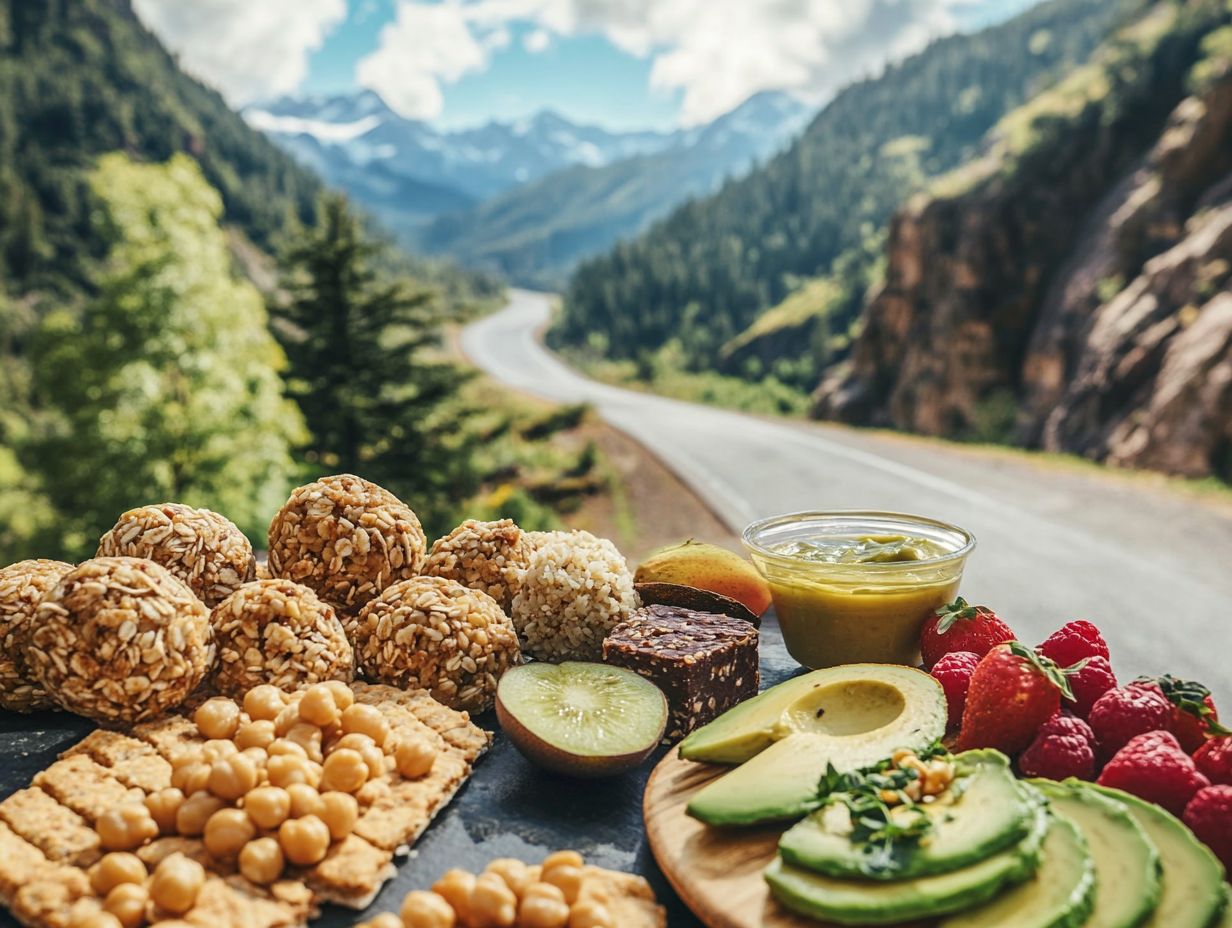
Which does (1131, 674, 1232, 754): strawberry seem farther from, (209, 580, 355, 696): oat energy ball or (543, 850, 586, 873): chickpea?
(209, 580, 355, 696): oat energy ball

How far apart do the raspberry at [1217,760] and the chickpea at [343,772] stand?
2620 millimetres

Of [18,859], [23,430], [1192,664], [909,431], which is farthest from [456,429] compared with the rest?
[23,430]

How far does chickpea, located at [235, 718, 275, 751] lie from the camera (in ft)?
10.2

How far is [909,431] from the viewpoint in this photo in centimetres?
3981

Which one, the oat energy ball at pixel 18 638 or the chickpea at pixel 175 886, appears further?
the oat energy ball at pixel 18 638

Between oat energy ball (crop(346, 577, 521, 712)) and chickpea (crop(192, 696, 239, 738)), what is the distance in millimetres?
649

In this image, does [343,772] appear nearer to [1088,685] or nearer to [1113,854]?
[1113,854]

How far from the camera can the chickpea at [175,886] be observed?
8.09ft

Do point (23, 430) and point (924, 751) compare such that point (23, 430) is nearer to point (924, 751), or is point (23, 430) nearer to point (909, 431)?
point (909, 431)

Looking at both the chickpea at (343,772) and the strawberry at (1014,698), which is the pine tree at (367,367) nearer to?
the chickpea at (343,772)

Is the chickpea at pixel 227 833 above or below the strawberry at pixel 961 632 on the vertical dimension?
below

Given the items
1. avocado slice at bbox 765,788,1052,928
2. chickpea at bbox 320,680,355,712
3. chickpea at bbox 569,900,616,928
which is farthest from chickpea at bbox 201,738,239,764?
avocado slice at bbox 765,788,1052,928

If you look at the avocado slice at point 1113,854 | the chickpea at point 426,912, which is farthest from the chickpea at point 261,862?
the avocado slice at point 1113,854

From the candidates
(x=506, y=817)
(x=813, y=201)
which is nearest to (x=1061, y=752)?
(x=506, y=817)
